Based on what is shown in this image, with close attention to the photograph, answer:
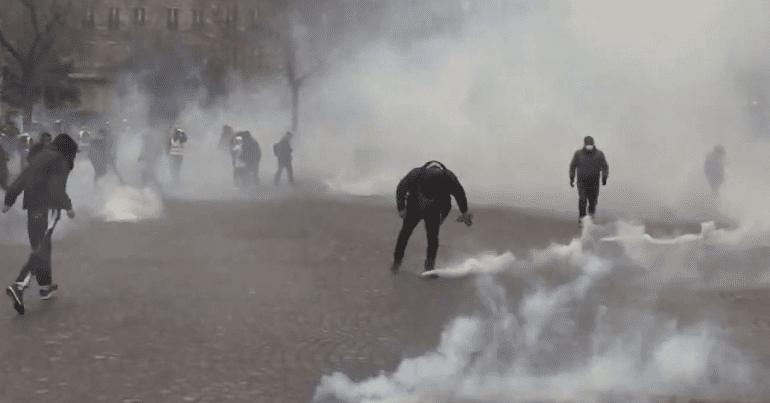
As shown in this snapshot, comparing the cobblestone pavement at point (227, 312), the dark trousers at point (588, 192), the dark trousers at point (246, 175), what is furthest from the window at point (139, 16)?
the dark trousers at point (588, 192)

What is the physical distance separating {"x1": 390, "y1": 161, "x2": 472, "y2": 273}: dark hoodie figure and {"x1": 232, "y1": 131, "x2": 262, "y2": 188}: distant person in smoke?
14.5 metres

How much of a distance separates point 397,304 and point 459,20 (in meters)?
32.2

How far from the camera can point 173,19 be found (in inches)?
2980

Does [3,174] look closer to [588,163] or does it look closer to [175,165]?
[175,165]

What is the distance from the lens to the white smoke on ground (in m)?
5.52

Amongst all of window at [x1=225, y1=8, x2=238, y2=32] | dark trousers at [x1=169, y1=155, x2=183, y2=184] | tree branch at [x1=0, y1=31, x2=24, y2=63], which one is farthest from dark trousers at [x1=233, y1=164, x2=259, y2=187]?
window at [x1=225, y1=8, x2=238, y2=32]

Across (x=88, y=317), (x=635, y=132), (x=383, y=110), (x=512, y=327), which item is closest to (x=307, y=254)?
(x=88, y=317)

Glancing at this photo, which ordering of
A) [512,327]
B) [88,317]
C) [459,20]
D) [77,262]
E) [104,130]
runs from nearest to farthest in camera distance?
[512,327] → [88,317] → [77,262] → [104,130] → [459,20]

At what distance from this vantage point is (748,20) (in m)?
34.3

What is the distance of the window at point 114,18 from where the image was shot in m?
74.8

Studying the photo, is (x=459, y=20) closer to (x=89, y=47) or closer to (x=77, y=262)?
(x=77, y=262)

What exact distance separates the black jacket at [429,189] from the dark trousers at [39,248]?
3314mm

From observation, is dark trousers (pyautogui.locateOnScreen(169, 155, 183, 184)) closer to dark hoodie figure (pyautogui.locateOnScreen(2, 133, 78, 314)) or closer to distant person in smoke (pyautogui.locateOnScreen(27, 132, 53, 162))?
distant person in smoke (pyautogui.locateOnScreen(27, 132, 53, 162))

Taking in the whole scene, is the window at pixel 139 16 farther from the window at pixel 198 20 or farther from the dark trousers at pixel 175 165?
the dark trousers at pixel 175 165
